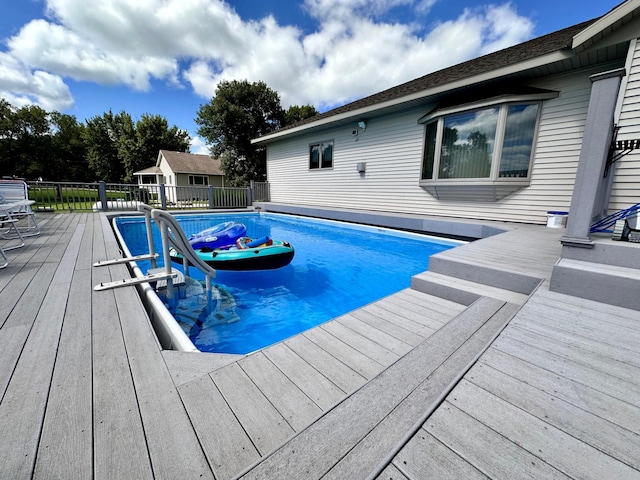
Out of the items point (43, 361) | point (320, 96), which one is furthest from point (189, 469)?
point (320, 96)

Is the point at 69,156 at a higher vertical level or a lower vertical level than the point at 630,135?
higher

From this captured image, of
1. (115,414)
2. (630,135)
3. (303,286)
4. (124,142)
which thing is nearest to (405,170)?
(630,135)

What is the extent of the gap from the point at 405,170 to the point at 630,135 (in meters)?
4.37

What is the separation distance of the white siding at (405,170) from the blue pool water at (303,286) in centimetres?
132

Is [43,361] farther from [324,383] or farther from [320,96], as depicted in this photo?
[320,96]

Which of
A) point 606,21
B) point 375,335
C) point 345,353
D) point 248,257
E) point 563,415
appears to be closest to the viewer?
point 563,415

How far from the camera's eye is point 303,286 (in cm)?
428

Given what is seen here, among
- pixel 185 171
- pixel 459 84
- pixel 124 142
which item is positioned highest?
pixel 124 142

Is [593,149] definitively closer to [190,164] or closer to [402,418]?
[402,418]

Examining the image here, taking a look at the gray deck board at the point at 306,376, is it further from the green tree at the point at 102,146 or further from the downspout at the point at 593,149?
the green tree at the point at 102,146

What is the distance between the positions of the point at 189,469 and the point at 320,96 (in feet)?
85.7

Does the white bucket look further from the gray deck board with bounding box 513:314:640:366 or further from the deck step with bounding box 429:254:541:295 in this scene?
the gray deck board with bounding box 513:314:640:366

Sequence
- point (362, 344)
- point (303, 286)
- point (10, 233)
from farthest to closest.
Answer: point (10, 233)
point (303, 286)
point (362, 344)

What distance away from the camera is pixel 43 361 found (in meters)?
1.42
